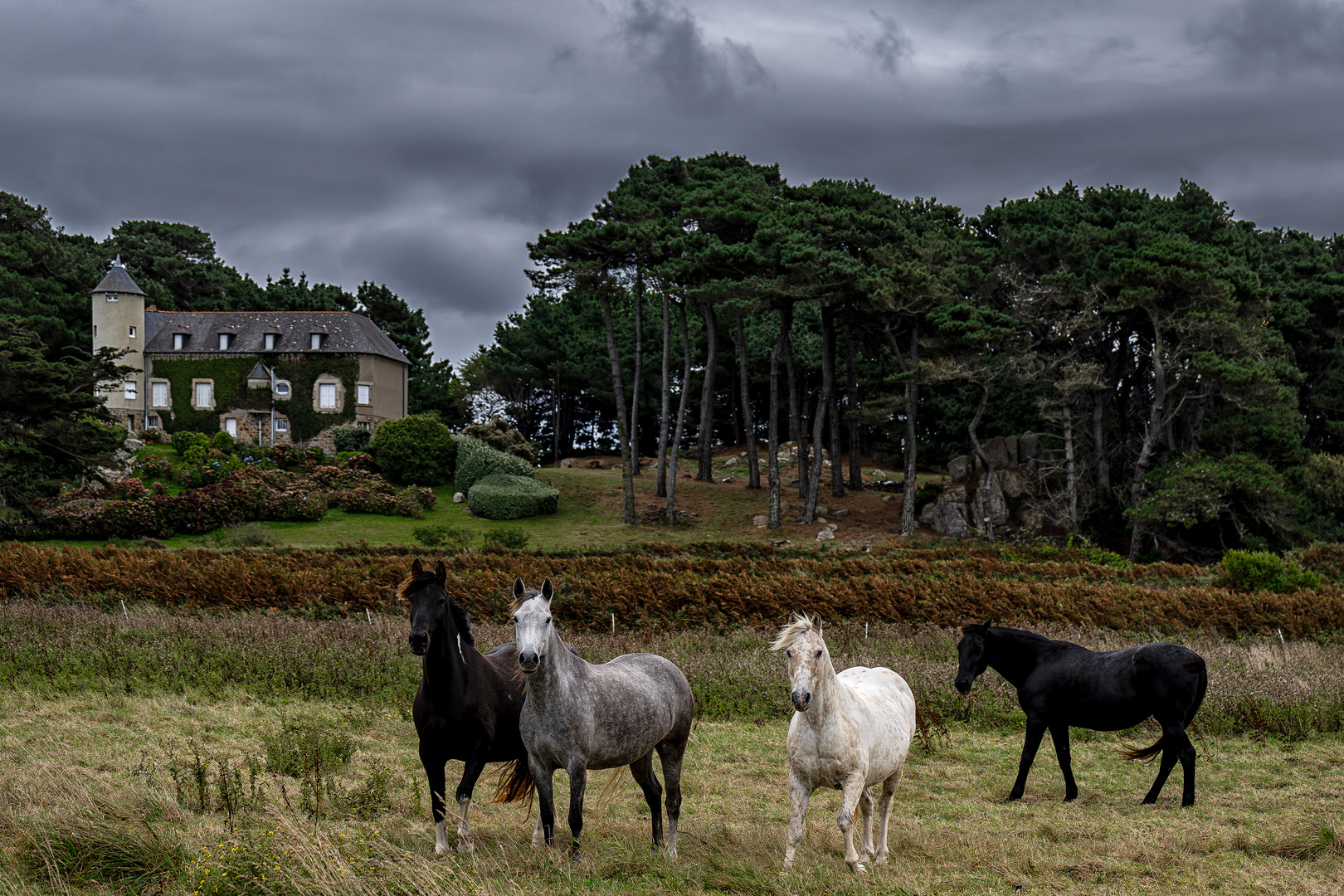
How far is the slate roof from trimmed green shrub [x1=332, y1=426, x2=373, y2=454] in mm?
4739

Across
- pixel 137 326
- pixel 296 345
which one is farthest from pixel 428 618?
pixel 137 326

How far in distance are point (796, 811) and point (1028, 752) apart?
3138 millimetres

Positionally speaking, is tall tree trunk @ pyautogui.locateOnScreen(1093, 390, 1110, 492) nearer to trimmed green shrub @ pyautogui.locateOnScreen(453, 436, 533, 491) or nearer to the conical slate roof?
trimmed green shrub @ pyautogui.locateOnScreen(453, 436, 533, 491)

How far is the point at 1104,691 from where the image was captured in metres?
7.90

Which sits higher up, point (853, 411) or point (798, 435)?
point (853, 411)

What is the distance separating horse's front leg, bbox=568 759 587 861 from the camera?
5797 millimetres

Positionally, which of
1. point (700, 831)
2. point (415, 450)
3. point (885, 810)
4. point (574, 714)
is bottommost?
point (700, 831)

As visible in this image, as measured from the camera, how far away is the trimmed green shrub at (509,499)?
121 ft

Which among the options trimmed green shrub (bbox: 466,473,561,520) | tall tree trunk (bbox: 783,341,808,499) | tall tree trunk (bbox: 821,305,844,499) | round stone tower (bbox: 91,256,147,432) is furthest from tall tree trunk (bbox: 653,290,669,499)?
round stone tower (bbox: 91,256,147,432)

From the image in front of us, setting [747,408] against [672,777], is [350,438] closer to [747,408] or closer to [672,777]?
[747,408]

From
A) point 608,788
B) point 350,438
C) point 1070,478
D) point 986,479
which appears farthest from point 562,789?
point 350,438

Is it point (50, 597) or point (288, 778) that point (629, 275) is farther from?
point (288, 778)

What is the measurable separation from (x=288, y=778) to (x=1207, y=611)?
1532cm

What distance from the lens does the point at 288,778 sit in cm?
784
